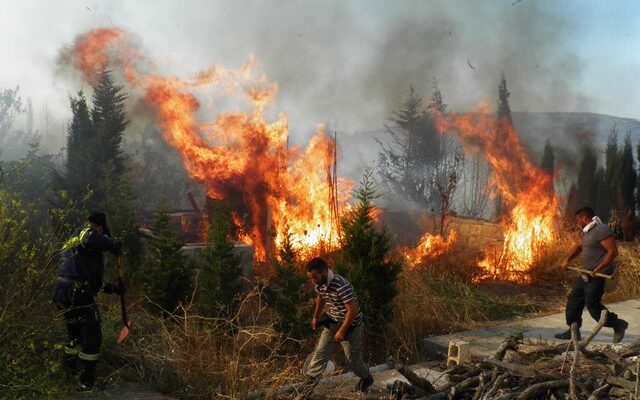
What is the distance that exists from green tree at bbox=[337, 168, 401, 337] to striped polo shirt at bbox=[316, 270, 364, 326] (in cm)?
202

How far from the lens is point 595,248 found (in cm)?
727

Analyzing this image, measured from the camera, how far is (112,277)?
425 inches

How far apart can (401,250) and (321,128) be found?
5.05 meters

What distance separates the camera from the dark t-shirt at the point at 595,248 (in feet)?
23.6

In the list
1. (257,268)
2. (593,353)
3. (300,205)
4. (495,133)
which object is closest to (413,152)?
(495,133)

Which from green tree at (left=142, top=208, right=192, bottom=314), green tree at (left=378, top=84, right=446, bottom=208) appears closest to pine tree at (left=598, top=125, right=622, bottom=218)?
green tree at (left=378, top=84, right=446, bottom=208)

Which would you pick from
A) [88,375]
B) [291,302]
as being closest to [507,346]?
[291,302]

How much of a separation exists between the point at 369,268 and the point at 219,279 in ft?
7.45

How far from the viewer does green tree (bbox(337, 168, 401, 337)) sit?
809 centimetres

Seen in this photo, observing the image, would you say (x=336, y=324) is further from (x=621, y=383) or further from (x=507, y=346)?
(x=621, y=383)

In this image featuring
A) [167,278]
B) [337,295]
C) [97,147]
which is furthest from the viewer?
[97,147]

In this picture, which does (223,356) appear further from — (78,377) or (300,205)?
(300,205)

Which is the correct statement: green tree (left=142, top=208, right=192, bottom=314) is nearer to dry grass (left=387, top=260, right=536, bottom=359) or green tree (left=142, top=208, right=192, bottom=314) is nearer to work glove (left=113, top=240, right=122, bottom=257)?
work glove (left=113, top=240, right=122, bottom=257)

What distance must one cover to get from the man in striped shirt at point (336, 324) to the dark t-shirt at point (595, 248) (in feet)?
10.7
